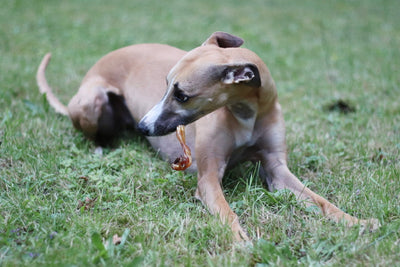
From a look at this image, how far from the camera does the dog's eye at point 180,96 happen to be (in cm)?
289

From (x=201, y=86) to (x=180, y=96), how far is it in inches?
6.3

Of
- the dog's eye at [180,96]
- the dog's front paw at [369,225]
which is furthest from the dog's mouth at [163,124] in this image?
the dog's front paw at [369,225]

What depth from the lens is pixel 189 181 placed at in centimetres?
346

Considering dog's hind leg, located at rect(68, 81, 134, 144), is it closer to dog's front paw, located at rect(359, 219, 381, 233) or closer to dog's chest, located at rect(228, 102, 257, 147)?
dog's chest, located at rect(228, 102, 257, 147)

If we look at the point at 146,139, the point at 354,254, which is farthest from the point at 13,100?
the point at 354,254

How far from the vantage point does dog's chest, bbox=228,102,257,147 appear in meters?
3.20

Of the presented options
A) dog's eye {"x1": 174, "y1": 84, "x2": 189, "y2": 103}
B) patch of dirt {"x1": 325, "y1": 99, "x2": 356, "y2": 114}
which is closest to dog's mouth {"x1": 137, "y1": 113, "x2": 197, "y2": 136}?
dog's eye {"x1": 174, "y1": 84, "x2": 189, "y2": 103}

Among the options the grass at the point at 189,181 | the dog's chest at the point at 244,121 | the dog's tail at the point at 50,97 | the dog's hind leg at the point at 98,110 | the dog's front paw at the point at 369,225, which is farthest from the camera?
the dog's tail at the point at 50,97

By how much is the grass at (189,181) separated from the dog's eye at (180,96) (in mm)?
745

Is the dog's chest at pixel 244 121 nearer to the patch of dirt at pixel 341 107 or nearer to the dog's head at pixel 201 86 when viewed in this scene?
the dog's head at pixel 201 86

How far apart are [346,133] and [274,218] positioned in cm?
200

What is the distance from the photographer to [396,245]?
7.97 feet

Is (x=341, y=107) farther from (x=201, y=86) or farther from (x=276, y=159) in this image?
(x=201, y=86)

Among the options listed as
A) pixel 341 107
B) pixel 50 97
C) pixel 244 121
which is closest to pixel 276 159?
pixel 244 121
